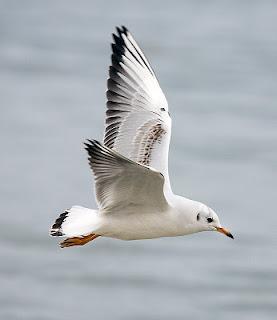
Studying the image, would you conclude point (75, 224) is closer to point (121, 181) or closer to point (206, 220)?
point (121, 181)

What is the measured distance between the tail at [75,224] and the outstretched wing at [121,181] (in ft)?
0.51

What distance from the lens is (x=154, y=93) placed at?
10266mm

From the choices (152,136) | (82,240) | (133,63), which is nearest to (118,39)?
(133,63)

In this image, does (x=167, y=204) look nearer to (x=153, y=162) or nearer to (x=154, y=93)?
(x=153, y=162)

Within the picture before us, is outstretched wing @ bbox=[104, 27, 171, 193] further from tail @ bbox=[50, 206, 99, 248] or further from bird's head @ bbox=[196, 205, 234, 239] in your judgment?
tail @ bbox=[50, 206, 99, 248]

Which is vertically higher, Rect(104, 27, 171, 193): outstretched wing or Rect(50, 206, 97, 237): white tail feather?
Rect(104, 27, 171, 193): outstretched wing

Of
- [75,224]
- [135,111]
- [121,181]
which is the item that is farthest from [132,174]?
[135,111]

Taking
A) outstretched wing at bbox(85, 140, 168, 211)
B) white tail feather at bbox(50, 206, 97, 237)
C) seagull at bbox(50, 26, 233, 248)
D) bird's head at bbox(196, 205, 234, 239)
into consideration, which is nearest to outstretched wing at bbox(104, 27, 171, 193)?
seagull at bbox(50, 26, 233, 248)

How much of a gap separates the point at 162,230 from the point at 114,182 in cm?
57

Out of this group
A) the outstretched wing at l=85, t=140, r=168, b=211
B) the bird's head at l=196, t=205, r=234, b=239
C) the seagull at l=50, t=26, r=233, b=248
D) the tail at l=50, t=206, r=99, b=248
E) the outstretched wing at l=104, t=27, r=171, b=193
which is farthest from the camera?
the outstretched wing at l=104, t=27, r=171, b=193

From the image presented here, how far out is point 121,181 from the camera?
852 centimetres

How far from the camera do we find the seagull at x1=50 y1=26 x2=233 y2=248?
8391 mm

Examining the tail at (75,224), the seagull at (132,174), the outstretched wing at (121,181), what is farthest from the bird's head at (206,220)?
the tail at (75,224)

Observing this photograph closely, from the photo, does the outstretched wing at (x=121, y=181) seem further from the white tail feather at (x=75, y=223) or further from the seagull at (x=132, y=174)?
the white tail feather at (x=75, y=223)
